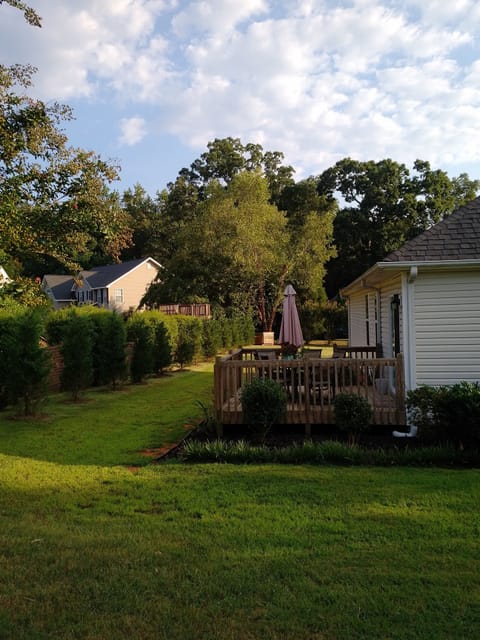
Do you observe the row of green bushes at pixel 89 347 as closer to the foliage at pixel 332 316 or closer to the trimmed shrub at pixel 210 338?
the trimmed shrub at pixel 210 338

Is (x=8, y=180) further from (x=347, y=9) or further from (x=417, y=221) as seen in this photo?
(x=417, y=221)

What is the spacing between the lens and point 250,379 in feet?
25.7

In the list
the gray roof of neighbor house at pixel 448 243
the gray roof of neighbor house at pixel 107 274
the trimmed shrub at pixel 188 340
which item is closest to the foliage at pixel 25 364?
the gray roof of neighbor house at pixel 448 243

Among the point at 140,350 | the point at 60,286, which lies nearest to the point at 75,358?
the point at 140,350

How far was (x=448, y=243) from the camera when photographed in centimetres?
788

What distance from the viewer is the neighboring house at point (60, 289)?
1754 inches

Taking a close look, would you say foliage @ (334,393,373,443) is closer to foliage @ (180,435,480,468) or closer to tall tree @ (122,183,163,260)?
foliage @ (180,435,480,468)

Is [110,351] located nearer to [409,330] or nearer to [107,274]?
[409,330]

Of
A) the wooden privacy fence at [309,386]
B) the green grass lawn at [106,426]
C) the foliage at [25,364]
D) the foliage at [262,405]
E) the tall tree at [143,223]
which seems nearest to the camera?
the green grass lawn at [106,426]

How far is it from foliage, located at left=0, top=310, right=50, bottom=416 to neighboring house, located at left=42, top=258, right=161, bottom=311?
29.9 metres

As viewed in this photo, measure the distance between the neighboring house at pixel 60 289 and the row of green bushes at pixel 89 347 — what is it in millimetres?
26282

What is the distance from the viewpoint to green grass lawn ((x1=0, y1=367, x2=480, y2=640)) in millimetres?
2686

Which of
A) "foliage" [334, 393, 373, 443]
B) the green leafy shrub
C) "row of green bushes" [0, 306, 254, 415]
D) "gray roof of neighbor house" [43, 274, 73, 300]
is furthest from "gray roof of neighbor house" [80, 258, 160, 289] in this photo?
"foliage" [334, 393, 373, 443]

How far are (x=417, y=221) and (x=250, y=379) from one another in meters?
41.3
